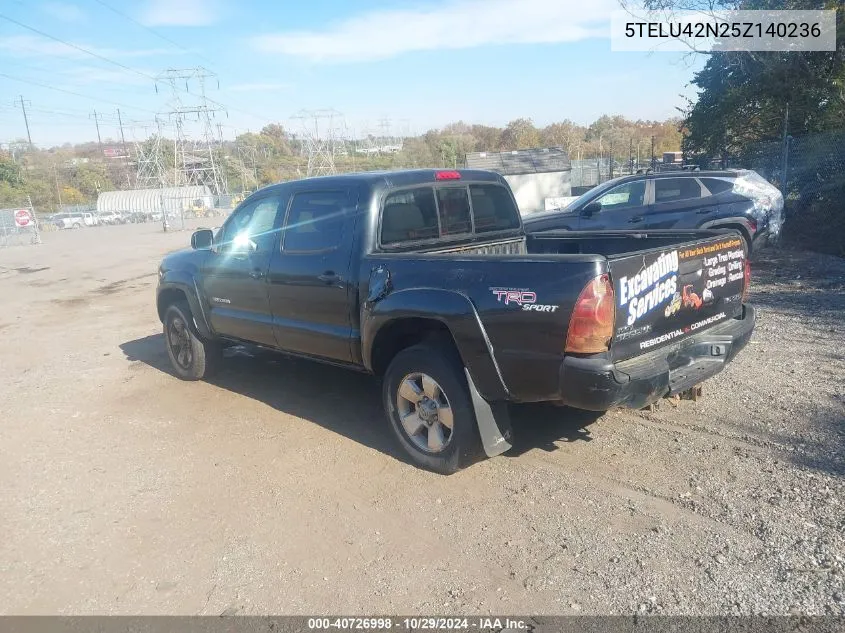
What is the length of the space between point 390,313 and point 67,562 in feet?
7.62

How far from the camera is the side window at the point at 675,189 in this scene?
1063cm

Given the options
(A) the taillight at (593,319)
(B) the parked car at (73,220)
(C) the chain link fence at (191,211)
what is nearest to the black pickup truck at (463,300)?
(A) the taillight at (593,319)

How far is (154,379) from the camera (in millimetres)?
7008

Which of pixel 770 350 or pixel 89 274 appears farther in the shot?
pixel 89 274

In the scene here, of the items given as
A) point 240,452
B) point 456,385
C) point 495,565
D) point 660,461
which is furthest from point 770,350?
point 240,452

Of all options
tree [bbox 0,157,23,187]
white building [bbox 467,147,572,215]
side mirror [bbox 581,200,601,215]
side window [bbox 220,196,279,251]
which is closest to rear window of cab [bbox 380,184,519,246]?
side window [bbox 220,196,279,251]

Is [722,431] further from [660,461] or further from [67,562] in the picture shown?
[67,562]

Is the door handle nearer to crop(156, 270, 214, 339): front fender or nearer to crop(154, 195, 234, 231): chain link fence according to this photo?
crop(156, 270, 214, 339): front fender

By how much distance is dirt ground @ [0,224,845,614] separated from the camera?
3.05m

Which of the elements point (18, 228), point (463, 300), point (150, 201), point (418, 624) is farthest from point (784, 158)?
point (150, 201)

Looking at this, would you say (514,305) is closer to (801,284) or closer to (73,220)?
(801,284)

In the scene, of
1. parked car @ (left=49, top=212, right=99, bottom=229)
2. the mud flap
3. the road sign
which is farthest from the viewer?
parked car @ (left=49, top=212, right=99, bottom=229)

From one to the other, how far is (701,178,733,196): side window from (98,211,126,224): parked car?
5173 cm

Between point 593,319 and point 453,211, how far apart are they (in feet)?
6.63
